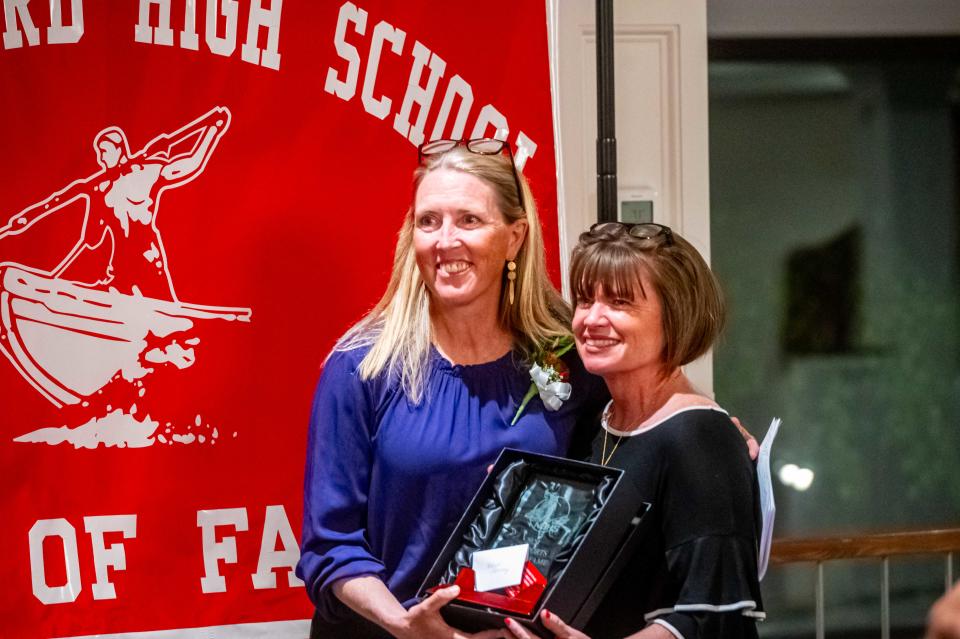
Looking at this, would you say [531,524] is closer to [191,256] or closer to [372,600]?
[372,600]

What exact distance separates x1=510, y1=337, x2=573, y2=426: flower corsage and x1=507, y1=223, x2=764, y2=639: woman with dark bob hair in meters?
0.14

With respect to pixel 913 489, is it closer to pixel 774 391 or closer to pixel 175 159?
pixel 774 391

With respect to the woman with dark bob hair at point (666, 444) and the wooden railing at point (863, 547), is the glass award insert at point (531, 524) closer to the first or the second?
the woman with dark bob hair at point (666, 444)

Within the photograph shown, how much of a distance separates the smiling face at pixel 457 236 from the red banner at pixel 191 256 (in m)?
0.68

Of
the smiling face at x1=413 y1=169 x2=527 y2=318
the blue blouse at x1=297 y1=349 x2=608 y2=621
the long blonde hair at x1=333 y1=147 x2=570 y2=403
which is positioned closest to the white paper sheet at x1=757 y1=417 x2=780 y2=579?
the blue blouse at x1=297 y1=349 x2=608 y2=621

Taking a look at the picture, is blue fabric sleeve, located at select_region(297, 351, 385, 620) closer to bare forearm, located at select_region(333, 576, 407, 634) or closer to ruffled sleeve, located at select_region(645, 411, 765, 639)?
bare forearm, located at select_region(333, 576, 407, 634)

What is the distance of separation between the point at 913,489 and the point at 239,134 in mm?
2529

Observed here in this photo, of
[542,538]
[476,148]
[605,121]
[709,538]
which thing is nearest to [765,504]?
[709,538]

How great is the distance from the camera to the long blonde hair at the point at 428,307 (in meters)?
2.17

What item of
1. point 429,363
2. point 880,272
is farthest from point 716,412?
point 880,272

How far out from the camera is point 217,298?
2.77 m

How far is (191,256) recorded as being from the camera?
2.75 metres

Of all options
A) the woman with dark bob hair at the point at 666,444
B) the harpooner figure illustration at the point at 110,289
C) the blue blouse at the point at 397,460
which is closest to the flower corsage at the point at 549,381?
the blue blouse at the point at 397,460

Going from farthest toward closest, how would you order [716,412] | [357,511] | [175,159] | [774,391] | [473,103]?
[774,391], [473,103], [175,159], [357,511], [716,412]
